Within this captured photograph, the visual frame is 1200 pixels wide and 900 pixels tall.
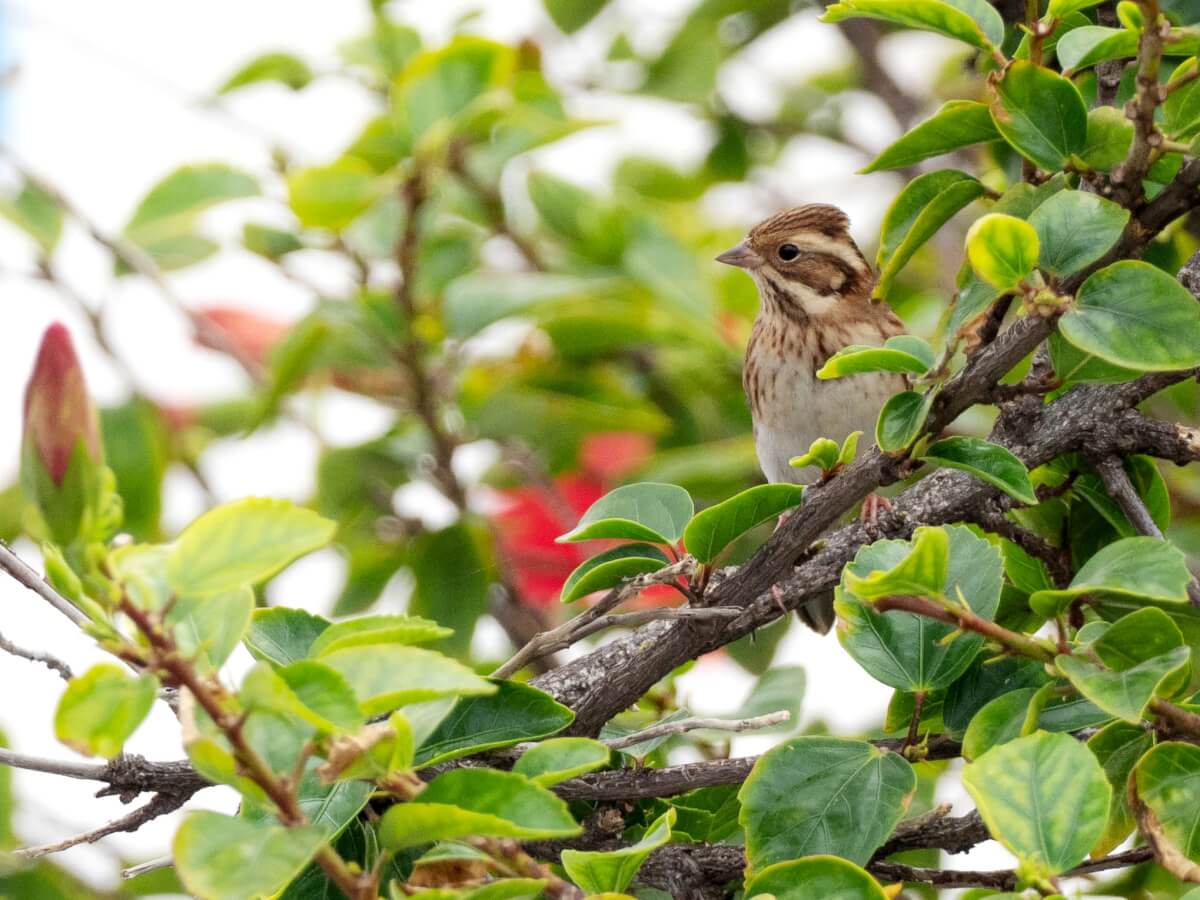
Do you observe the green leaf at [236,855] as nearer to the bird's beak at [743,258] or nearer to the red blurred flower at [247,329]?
the red blurred flower at [247,329]

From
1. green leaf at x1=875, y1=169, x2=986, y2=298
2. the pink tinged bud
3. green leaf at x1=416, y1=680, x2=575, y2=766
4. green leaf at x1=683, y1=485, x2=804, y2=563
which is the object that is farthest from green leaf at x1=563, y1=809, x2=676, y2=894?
green leaf at x1=875, y1=169, x2=986, y2=298

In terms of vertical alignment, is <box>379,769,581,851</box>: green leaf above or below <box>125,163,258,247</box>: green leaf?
below

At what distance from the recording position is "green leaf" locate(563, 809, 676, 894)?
5.44 ft

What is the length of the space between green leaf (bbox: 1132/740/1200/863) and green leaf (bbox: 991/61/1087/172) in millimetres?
723

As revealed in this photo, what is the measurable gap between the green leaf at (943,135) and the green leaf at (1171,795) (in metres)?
0.80

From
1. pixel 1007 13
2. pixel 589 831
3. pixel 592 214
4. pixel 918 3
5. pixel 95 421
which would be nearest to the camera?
pixel 95 421

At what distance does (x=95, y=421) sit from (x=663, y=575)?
0.80 metres

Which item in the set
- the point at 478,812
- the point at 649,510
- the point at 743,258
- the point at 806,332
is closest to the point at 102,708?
→ the point at 478,812

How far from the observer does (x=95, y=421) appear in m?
1.40

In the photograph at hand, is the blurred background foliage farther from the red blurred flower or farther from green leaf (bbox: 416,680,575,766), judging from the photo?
green leaf (bbox: 416,680,575,766)

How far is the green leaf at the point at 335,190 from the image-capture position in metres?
3.39

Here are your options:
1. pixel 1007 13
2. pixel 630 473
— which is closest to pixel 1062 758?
pixel 1007 13

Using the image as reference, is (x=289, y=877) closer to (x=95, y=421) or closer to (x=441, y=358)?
(x=95, y=421)

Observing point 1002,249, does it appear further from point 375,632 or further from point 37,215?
point 37,215
